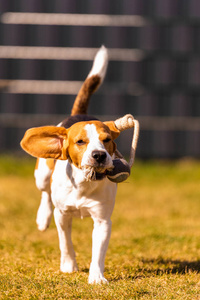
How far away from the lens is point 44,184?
4.82 m

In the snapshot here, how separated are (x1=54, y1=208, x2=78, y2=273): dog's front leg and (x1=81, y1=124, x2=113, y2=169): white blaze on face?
801mm

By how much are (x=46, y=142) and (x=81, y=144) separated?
0.36m

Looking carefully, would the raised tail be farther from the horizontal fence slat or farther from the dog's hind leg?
the horizontal fence slat

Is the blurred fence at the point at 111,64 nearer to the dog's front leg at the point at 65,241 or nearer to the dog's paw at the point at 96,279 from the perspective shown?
the dog's front leg at the point at 65,241

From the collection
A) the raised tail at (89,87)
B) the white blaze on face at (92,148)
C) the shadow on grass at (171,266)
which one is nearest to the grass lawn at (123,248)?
the shadow on grass at (171,266)

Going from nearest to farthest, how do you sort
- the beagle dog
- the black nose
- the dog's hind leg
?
the black nose, the beagle dog, the dog's hind leg

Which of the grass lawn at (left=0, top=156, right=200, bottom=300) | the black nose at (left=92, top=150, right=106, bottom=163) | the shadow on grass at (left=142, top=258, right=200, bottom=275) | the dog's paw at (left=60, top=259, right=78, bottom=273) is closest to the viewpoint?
the black nose at (left=92, top=150, right=106, bottom=163)

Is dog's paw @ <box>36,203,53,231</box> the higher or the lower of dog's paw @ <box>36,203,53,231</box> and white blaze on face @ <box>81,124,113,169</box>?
the lower

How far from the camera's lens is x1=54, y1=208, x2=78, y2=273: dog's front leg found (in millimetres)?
Answer: 4246

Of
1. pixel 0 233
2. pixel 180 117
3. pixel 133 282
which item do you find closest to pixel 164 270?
pixel 133 282

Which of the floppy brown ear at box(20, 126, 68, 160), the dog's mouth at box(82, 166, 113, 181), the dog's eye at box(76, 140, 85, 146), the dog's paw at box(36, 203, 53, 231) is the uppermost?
the dog's eye at box(76, 140, 85, 146)

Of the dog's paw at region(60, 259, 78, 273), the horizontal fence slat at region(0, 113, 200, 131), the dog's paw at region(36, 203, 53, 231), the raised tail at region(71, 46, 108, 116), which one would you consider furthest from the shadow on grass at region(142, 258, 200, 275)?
the horizontal fence slat at region(0, 113, 200, 131)

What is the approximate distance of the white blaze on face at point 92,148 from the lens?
11.6 feet

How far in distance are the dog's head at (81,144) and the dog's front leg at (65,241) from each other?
22.1 inches
